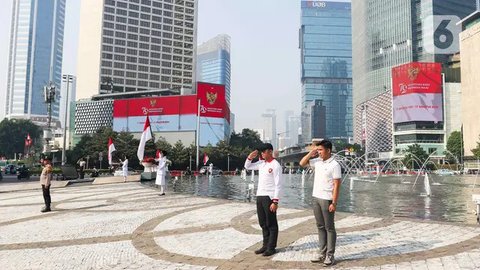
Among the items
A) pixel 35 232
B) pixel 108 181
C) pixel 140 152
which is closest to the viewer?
pixel 35 232

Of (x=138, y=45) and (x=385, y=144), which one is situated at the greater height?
(x=138, y=45)

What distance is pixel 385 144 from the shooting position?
133 meters

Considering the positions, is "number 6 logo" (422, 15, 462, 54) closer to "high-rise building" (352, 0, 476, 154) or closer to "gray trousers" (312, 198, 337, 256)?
"high-rise building" (352, 0, 476, 154)

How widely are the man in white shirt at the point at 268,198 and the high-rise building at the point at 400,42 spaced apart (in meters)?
122

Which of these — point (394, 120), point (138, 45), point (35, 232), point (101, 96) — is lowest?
point (35, 232)

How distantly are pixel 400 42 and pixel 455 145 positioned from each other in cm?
5299

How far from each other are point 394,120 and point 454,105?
57.8 ft

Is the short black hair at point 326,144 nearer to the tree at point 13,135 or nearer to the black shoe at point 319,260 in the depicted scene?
the black shoe at point 319,260

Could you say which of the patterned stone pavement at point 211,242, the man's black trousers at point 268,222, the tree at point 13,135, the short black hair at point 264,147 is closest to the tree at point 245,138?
the tree at point 13,135

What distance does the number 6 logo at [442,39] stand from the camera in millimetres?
136000

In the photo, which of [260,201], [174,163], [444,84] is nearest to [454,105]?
[444,84]

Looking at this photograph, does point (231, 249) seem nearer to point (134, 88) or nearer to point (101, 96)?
point (101, 96)

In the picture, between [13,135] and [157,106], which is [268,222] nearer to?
[157,106]

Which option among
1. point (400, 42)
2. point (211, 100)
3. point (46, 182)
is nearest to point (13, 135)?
point (211, 100)
